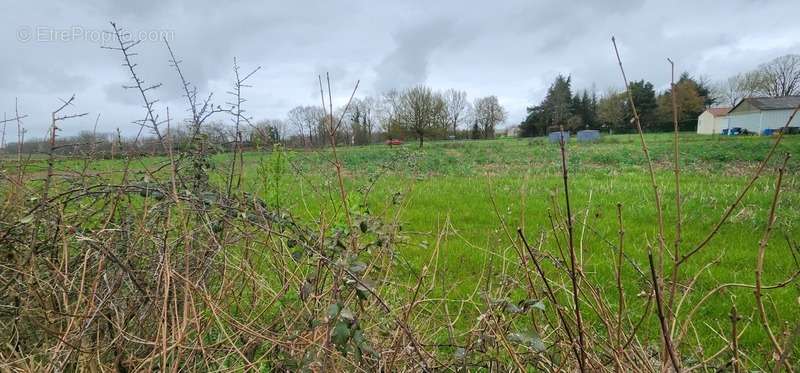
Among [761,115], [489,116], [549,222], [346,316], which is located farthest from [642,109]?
[346,316]

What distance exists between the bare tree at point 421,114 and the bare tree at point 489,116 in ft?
57.6

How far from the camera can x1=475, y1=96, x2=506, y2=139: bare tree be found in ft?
230

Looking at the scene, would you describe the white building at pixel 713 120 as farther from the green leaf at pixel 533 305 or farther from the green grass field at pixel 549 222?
the green leaf at pixel 533 305

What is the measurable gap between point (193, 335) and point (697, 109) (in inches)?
2726

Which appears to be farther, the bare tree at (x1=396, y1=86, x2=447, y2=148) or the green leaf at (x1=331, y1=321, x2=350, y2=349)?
the bare tree at (x1=396, y1=86, x2=447, y2=148)

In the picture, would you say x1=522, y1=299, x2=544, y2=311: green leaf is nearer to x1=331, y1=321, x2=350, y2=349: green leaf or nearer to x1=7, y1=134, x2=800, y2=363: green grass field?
x1=7, y1=134, x2=800, y2=363: green grass field

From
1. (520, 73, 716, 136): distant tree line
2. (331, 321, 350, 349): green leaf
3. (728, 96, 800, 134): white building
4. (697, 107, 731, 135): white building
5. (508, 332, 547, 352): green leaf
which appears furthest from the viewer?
(697, 107, 731, 135): white building

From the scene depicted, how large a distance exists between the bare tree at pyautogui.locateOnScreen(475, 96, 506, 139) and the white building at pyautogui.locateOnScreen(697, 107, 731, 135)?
2900cm

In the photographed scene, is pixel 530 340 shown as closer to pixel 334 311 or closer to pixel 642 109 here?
pixel 334 311

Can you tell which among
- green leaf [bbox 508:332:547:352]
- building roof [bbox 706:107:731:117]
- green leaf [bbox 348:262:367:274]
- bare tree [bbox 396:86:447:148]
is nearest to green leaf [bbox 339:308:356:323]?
green leaf [bbox 348:262:367:274]

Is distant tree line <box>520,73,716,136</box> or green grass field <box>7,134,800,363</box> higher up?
distant tree line <box>520,73,716,136</box>

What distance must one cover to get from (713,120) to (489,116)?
32010 mm

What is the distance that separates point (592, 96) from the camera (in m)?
64.2

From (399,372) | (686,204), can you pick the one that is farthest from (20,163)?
(686,204)
